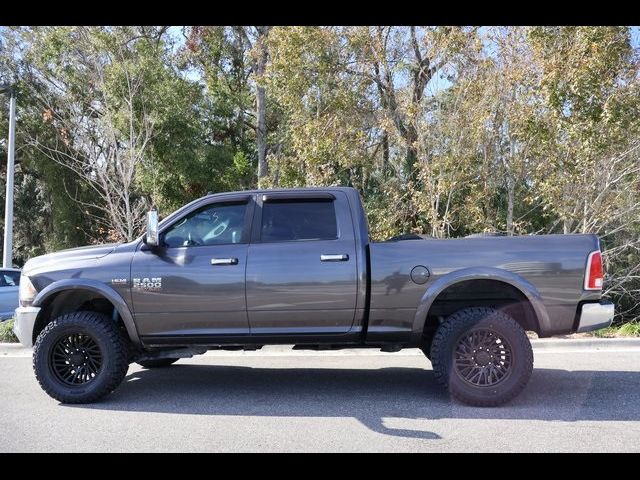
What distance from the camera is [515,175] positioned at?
1274cm

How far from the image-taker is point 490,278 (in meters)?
5.39

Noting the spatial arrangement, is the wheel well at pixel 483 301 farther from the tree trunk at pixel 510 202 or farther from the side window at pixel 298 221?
the tree trunk at pixel 510 202

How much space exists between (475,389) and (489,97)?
8.01 m

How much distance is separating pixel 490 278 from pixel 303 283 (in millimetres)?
1682

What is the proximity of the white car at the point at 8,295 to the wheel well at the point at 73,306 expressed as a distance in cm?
649

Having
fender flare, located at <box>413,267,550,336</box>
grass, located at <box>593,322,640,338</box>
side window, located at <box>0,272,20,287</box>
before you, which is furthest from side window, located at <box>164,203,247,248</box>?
side window, located at <box>0,272,20,287</box>

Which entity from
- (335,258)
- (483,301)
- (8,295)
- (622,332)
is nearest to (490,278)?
(483,301)

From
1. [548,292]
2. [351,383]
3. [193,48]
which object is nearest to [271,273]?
[351,383]

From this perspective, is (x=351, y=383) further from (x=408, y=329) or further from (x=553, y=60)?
(x=553, y=60)

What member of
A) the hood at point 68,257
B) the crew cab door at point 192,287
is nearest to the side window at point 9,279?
the hood at point 68,257

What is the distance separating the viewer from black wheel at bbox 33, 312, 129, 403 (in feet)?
18.5

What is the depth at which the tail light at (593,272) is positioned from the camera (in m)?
5.29

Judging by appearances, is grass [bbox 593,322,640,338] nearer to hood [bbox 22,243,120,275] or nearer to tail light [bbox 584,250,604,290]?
tail light [bbox 584,250,604,290]

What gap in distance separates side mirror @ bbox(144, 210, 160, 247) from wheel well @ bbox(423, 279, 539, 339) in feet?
8.72
